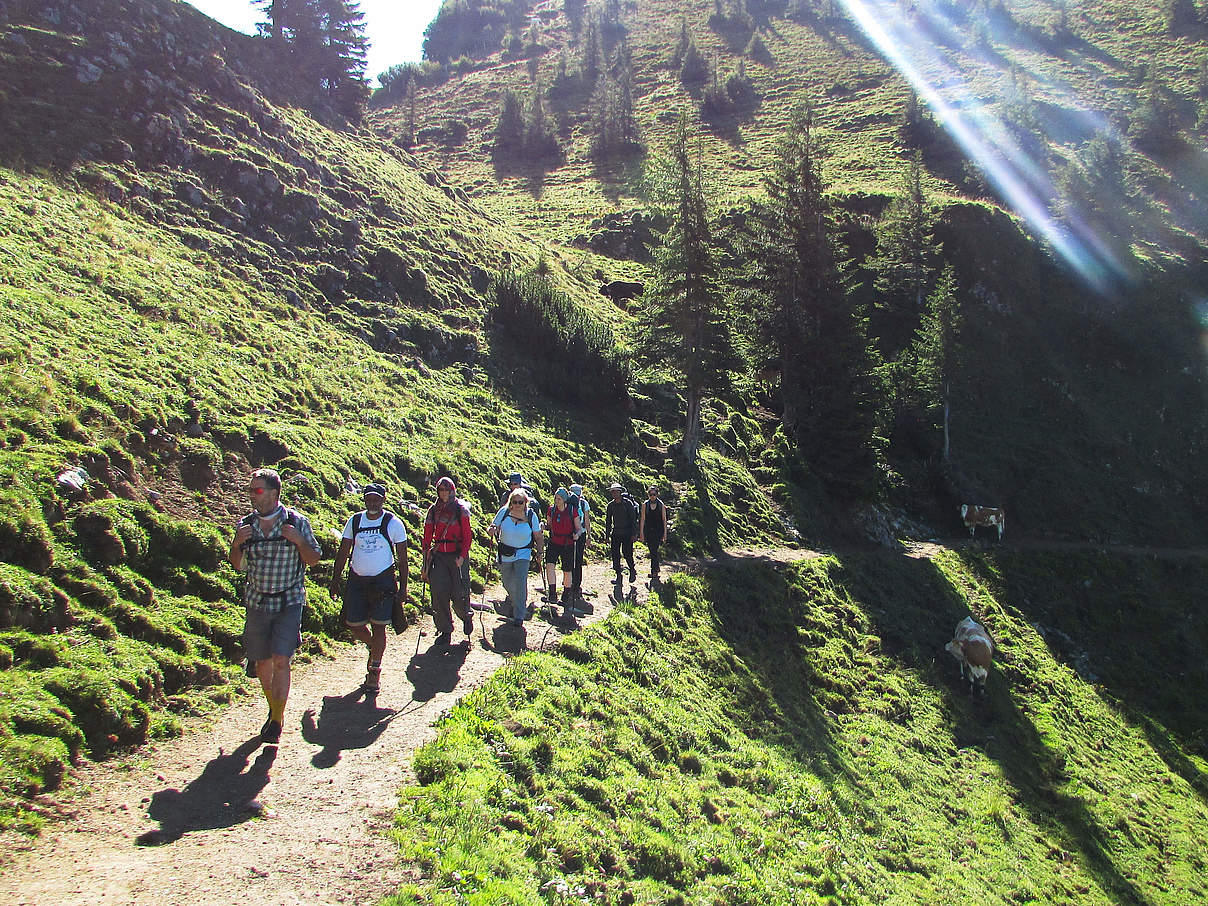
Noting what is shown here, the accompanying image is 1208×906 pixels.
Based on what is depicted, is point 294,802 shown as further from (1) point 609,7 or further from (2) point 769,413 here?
(1) point 609,7

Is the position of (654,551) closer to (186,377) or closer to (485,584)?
(485,584)

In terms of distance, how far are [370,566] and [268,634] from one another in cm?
165

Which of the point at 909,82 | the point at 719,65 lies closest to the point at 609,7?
the point at 719,65

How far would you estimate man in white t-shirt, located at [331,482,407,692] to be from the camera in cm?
828

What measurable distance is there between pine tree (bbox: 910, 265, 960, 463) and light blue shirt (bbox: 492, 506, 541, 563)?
3383 centimetres

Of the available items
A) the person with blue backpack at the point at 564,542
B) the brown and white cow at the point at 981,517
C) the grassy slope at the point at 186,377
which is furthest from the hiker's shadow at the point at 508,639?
the brown and white cow at the point at 981,517

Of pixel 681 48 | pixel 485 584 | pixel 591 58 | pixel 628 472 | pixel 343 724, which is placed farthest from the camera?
pixel 591 58

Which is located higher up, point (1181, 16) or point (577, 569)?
point (1181, 16)

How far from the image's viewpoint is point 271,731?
22.7 feet

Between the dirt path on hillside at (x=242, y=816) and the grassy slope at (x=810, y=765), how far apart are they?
1.43ft

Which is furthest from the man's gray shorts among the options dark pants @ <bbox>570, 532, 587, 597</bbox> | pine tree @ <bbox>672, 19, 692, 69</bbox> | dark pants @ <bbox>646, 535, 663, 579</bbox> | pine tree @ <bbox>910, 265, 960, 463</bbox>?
pine tree @ <bbox>672, 19, 692, 69</bbox>

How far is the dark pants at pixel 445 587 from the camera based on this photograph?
10.2m

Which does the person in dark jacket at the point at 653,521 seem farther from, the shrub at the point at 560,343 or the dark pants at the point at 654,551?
the shrub at the point at 560,343

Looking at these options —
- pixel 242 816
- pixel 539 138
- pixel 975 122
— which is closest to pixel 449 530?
pixel 242 816
